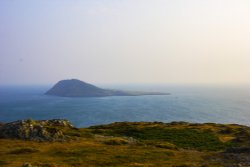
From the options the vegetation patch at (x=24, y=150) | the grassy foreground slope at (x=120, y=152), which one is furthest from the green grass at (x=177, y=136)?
the vegetation patch at (x=24, y=150)

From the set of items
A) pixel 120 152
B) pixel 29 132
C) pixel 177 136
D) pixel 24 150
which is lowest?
pixel 177 136

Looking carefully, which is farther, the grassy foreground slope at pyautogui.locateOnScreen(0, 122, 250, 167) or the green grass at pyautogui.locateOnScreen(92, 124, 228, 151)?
the green grass at pyautogui.locateOnScreen(92, 124, 228, 151)

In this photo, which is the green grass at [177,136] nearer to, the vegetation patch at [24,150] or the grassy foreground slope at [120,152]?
the grassy foreground slope at [120,152]

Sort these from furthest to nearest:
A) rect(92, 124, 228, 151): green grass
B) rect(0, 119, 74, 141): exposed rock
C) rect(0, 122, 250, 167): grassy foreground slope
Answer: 1. rect(92, 124, 228, 151): green grass
2. rect(0, 119, 74, 141): exposed rock
3. rect(0, 122, 250, 167): grassy foreground slope

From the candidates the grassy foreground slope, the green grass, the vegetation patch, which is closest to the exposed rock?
the grassy foreground slope

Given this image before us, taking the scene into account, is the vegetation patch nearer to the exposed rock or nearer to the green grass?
the exposed rock

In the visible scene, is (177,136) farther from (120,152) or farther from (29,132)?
(29,132)

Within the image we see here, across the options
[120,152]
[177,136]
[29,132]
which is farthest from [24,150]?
[177,136]

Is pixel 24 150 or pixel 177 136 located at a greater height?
pixel 24 150

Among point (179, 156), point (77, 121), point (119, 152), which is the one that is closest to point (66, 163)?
point (119, 152)

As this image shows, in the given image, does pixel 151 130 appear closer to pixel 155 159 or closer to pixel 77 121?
pixel 155 159

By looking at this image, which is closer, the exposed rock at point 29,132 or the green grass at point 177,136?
the exposed rock at point 29,132

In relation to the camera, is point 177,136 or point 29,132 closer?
point 29,132

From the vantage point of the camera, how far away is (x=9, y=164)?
32812mm
